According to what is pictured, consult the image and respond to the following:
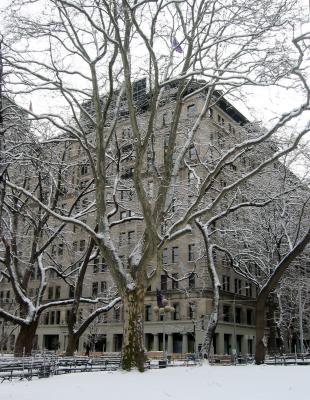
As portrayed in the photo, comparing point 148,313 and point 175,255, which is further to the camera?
point 148,313

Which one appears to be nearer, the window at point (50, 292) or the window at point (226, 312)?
the window at point (226, 312)

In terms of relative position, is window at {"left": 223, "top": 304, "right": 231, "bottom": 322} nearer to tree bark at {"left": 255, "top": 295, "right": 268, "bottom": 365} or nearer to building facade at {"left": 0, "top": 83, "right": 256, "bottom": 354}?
building facade at {"left": 0, "top": 83, "right": 256, "bottom": 354}

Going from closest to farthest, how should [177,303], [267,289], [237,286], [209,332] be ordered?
[267,289] < [209,332] < [177,303] < [237,286]

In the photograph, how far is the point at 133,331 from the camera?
16422 mm

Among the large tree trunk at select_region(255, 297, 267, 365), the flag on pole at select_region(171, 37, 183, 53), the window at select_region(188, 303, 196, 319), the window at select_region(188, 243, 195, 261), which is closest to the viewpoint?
the flag on pole at select_region(171, 37, 183, 53)

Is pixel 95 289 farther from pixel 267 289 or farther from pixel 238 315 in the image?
pixel 267 289

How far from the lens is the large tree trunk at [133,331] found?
16.2m

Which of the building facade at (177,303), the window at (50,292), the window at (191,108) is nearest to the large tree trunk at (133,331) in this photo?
the building facade at (177,303)

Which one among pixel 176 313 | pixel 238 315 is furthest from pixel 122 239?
pixel 238 315

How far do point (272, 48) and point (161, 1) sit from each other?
4.41m

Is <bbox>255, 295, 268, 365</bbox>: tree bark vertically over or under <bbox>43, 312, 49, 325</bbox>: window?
under

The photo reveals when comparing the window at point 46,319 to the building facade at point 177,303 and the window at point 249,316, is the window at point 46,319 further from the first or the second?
the window at point 249,316

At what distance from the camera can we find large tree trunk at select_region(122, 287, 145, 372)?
1617 cm

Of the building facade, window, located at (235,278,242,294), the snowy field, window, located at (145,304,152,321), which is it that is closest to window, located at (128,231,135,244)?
the building facade
